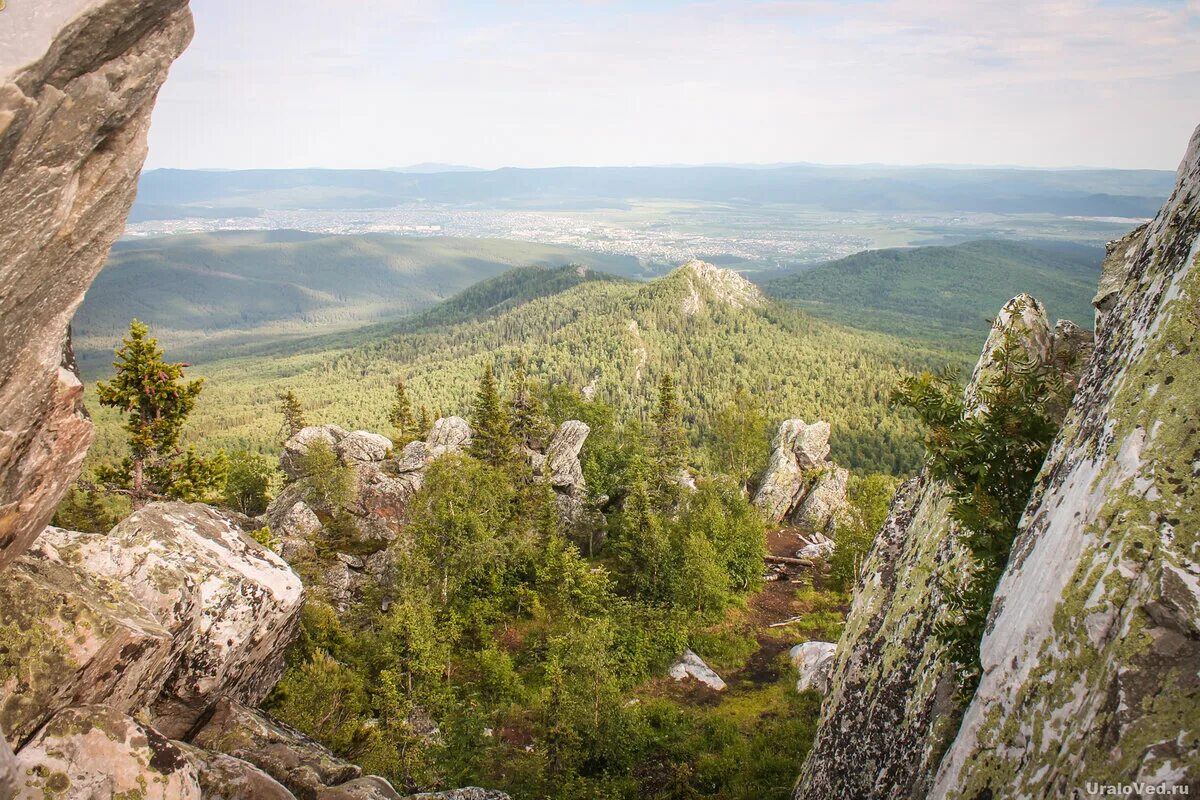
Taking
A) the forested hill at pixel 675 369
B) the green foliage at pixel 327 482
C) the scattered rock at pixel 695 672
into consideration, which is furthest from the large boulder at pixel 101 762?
the forested hill at pixel 675 369

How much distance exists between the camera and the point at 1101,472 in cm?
651

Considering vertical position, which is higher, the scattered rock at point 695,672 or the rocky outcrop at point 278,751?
the rocky outcrop at point 278,751

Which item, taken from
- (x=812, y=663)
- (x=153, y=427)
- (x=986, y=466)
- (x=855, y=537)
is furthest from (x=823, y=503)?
(x=153, y=427)

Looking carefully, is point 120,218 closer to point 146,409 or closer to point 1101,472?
point 1101,472

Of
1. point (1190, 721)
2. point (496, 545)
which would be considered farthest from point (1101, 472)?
point (496, 545)

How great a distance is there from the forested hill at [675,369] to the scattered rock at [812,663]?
7561cm

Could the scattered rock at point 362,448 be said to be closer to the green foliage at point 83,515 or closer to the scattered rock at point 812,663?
the green foliage at point 83,515

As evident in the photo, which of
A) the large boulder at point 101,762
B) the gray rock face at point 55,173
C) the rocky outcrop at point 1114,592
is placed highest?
the gray rock face at point 55,173

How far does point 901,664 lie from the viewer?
422 inches

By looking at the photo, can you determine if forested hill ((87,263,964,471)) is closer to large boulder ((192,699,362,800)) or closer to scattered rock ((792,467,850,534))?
scattered rock ((792,467,850,534))

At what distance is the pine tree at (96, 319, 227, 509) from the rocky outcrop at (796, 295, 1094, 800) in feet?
75.8

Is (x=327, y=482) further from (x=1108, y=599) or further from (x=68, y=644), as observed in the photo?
(x=1108, y=599)

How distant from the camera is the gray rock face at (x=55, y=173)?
5820mm

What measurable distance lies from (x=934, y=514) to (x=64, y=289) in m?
14.5
